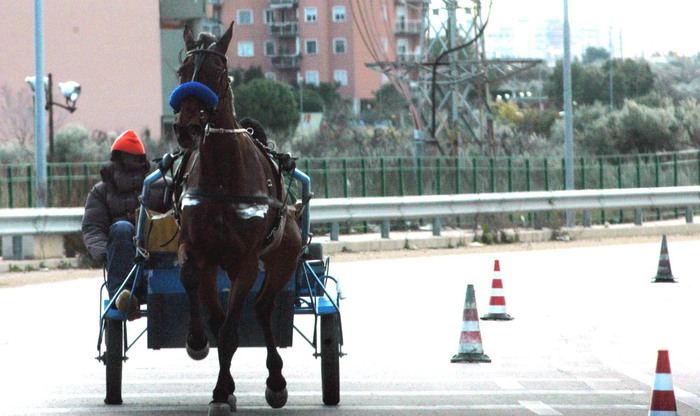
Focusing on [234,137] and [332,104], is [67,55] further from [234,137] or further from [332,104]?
[234,137]

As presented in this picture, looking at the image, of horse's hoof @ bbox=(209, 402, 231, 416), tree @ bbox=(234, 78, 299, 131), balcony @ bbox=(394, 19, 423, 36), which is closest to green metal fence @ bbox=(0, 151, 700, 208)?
horse's hoof @ bbox=(209, 402, 231, 416)

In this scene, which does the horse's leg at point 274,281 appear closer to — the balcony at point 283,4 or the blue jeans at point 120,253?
the blue jeans at point 120,253

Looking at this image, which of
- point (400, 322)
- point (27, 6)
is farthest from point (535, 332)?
point (27, 6)

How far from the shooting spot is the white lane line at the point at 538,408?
1026 cm

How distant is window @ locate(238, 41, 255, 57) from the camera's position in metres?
128

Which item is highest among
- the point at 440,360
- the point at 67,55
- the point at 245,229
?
the point at 67,55

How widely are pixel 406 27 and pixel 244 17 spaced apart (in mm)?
12846

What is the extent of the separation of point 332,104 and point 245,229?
104962 millimetres

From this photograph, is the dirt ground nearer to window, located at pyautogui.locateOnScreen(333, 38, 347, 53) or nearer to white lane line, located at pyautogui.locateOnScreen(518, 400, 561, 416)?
white lane line, located at pyautogui.locateOnScreen(518, 400, 561, 416)

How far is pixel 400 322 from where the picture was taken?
55.8 ft

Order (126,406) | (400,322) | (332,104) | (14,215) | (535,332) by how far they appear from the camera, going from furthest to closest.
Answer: (332,104)
(14,215)
(400,322)
(535,332)
(126,406)

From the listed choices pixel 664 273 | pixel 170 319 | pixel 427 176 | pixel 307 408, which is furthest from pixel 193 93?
pixel 427 176

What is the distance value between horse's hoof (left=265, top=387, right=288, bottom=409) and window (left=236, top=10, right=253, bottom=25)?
116m

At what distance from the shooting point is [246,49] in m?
129
